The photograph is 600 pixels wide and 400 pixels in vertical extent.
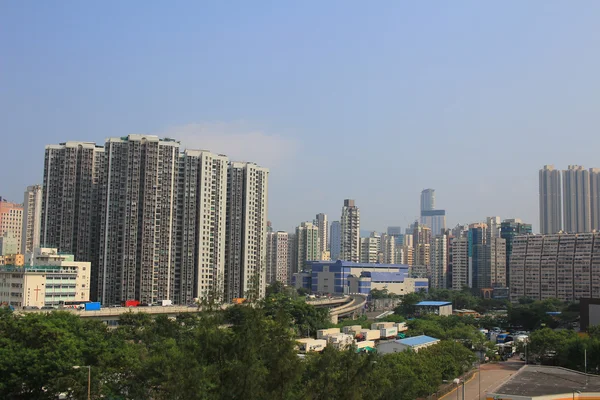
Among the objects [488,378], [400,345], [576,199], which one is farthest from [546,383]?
[576,199]

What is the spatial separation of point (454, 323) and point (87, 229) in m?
24.2

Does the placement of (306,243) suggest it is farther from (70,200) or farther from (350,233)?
(70,200)

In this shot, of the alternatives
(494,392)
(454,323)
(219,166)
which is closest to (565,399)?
(494,392)

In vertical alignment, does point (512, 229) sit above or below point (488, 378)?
above

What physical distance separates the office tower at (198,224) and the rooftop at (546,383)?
22021mm

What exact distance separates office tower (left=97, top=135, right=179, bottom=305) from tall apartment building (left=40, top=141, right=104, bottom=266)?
89.7 inches

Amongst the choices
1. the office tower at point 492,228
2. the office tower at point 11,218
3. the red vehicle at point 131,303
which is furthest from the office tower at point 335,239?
the red vehicle at point 131,303

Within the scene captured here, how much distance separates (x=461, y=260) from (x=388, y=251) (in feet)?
73.7

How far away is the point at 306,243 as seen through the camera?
82812mm

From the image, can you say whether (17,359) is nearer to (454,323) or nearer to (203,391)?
(203,391)

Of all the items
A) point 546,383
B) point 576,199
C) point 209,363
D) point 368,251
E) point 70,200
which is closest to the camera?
point 209,363

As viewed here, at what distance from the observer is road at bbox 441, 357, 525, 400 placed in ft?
70.2

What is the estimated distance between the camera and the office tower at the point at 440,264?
85312mm

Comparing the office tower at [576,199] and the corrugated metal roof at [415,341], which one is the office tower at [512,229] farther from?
the corrugated metal roof at [415,341]
